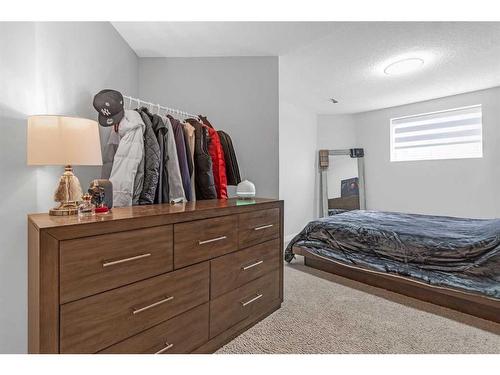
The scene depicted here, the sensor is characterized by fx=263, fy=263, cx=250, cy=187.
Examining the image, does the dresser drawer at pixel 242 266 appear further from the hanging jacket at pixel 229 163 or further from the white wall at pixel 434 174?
the white wall at pixel 434 174

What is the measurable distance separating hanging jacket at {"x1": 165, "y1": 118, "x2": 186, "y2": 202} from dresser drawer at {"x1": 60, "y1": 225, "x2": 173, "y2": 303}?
1.88 ft

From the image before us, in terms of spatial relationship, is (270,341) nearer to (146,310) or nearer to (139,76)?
(146,310)

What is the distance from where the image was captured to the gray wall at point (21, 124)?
124 centimetres

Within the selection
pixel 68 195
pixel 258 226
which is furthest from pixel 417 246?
pixel 68 195

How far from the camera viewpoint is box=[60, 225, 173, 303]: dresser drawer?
1.00m

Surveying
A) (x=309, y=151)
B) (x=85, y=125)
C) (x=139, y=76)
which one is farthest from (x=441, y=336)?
(x=309, y=151)

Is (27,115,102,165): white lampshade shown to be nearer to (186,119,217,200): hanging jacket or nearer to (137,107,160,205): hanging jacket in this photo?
(137,107,160,205): hanging jacket

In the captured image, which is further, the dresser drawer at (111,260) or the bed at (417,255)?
the bed at (417,255)

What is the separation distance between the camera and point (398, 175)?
4.62m

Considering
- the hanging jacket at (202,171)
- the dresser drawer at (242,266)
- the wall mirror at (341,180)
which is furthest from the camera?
the wall mirror at (341,180)

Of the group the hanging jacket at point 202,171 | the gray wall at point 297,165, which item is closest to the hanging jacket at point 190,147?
the hanging jacket at point 202,171

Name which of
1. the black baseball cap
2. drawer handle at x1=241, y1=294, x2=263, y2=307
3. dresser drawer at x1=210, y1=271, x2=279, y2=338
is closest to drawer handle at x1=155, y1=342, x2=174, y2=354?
dresser drawer at x1=210, y1=271, x2=279, y2=338

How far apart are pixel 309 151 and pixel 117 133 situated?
3.76 m

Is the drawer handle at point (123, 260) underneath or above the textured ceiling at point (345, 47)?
underneath
